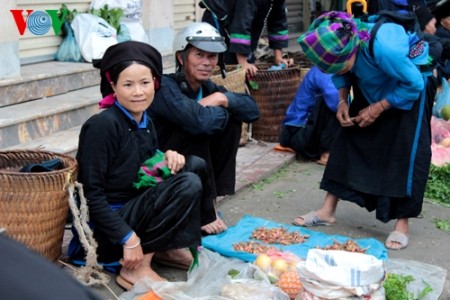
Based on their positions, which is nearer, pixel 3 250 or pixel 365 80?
pixel 3 250

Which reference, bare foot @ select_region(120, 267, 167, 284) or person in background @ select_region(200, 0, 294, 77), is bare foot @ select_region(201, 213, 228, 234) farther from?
person in background @ select_region(200, 0, 294, 77)

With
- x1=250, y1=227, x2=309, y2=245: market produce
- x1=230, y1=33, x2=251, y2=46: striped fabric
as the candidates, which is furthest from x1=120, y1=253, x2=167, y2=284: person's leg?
x1=230, y1=33, x2=251, y2=46: striped fabric

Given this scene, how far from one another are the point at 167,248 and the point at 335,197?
1.51 metres

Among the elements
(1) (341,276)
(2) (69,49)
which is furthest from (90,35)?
(1) (341,276)

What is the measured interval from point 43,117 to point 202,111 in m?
1.88

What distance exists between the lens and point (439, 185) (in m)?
5.72

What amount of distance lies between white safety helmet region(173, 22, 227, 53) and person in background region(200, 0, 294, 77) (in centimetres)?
187

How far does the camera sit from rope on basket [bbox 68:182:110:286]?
11.1 feet

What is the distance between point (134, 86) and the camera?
359 cm

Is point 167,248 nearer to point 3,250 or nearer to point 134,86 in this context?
point 134,86

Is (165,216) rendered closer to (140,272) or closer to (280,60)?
(140,272)

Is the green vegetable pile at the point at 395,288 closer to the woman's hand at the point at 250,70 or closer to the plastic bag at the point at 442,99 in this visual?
the woman's hand at the point at 250,70

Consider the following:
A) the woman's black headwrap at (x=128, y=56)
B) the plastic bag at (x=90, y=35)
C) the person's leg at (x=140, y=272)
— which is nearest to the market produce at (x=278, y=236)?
the person's leg at (x=140, y=272)

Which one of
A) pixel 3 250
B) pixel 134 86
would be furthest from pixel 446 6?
pixel 3 250
